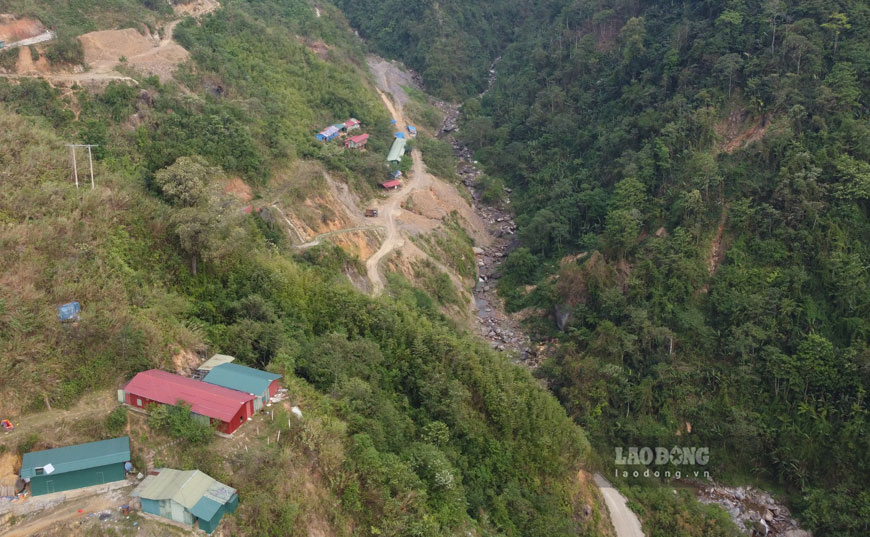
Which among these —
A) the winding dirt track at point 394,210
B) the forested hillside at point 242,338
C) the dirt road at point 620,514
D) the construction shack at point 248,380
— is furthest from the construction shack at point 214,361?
the dirt road at point 620,514

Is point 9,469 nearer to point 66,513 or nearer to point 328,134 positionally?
point 66,513

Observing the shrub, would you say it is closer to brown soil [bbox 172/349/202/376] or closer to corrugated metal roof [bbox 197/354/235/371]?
brown soil [bbox 172/349/202/376]

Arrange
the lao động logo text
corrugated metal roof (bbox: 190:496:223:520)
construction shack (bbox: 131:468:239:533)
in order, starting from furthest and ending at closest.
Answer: the lao động logo text < construction shack (bbox: 131:468:239:533) < corrugated metal roof (bbox: 190:496:223:520)

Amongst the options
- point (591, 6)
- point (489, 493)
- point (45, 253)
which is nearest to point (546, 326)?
point (489, 493)

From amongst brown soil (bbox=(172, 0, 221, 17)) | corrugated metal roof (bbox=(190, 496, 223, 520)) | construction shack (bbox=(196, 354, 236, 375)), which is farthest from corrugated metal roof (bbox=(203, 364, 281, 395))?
brown soil (bbox=(172, 0, 221, 17))

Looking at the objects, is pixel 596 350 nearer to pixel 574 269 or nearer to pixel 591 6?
pixel 574 269

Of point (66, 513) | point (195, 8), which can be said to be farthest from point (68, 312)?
point (195, 8)

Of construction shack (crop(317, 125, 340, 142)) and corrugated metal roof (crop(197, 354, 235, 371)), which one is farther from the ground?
corrugated metal roof (crop(197, 354, 235, 371))
